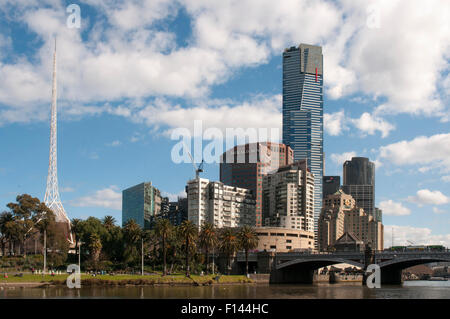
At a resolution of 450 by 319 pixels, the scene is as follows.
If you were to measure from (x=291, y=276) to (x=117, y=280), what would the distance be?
72033mm

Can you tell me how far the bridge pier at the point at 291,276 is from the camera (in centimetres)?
17338

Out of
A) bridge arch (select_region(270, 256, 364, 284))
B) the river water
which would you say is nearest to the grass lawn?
the river water

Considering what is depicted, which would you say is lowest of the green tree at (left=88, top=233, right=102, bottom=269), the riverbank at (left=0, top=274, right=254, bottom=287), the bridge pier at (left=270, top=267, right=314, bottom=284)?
the bridge pier at (left=270, top=267, right=314, bottom=284)

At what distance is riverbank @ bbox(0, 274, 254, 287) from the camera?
120m

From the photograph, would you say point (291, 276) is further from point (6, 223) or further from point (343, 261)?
point (6, 223)

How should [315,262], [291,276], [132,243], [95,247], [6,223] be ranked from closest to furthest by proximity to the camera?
[6,223] → [95,247] → [132,243] → [315,262] → [291,276]

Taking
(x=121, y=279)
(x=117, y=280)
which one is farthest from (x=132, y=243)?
(x=117, y=280)

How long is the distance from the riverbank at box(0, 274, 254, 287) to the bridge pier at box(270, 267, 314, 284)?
84.0 ft

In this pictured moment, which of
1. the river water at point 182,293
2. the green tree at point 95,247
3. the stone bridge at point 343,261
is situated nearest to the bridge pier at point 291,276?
the stone bridge at point 343,261

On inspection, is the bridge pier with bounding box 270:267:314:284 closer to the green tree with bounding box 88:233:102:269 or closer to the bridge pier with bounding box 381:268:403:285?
the bridge pier with bounding box 381:268:403:285

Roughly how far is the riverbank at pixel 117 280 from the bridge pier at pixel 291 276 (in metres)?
25.6

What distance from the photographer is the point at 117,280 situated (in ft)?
424
